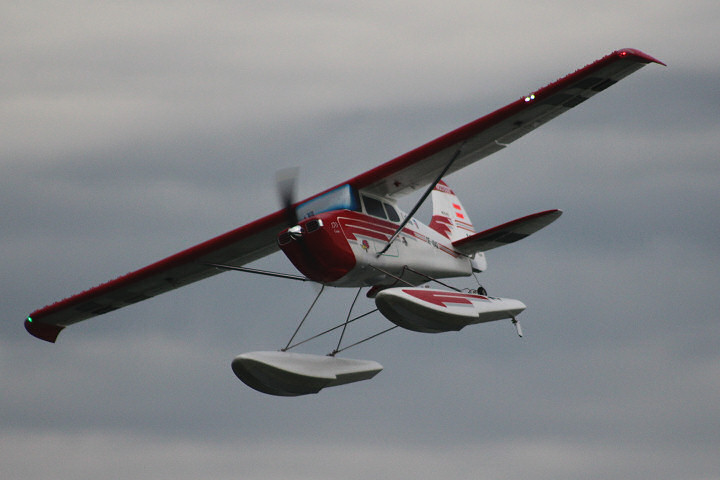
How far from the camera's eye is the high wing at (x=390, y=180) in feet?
71.2

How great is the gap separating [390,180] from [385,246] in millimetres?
1279

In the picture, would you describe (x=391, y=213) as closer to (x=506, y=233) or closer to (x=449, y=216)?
(x=506, y=233)

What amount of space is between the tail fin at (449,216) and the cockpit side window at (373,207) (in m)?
3.37

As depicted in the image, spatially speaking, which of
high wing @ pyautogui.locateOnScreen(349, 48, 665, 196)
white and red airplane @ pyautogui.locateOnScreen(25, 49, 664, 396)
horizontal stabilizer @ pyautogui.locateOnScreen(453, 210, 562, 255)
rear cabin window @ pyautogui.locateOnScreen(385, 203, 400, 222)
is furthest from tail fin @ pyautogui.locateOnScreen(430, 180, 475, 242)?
high wing @ pyautogui.locateOnScreen(349, 48, 665, 196)

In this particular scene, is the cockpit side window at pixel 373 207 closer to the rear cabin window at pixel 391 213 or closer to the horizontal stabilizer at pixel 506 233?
the rear cabin window at pixel 391 213

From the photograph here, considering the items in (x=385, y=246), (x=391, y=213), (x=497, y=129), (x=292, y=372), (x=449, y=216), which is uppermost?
(x=497, y=129)

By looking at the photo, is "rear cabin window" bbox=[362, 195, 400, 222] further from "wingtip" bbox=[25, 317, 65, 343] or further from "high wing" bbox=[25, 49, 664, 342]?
"wingtip" bbox=[25, 317, 65, 343]

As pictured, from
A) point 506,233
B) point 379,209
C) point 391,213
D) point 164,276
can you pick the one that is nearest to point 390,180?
point 379,209

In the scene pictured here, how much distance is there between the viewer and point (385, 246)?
23594 millimetres

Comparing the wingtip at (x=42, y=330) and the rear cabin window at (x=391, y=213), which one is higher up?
the wingtip at (x=42, y=330)

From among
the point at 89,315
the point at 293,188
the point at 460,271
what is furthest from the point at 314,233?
the point at 89,315

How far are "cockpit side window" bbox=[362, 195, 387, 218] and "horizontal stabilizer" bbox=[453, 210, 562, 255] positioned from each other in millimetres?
2901

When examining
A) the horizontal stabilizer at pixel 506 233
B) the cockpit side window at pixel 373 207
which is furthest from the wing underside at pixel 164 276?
the horizontal stabilizer at pixel 506 233

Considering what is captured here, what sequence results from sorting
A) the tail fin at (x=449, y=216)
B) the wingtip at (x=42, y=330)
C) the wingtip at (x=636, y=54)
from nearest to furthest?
the wingtip at (x=636, y=54)
the tail fin at (x=449, y=216)
the wingtip at (x=42, y=330)
